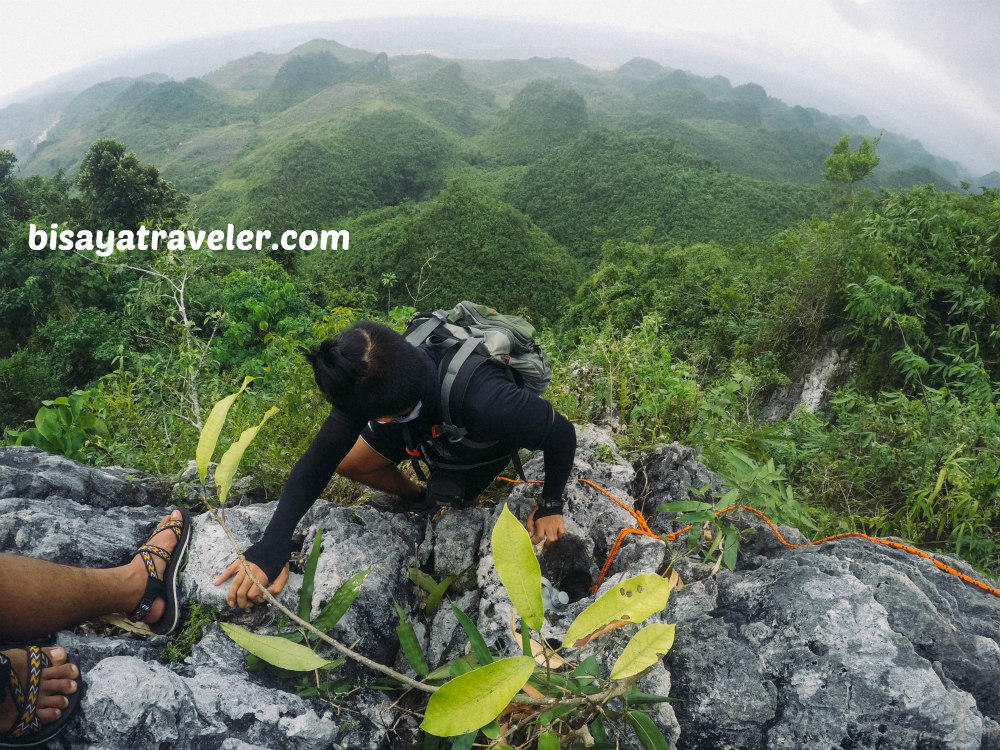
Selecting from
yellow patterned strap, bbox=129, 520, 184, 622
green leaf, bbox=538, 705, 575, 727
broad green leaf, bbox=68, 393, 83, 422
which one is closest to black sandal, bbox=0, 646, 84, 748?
yellow patterned strap, bbox=129, 520, 184, 622

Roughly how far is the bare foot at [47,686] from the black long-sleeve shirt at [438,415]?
0.47 metres

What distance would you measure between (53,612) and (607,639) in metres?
1.49

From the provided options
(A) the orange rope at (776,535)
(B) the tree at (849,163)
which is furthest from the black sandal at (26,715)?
(B) the tree at (849,163)

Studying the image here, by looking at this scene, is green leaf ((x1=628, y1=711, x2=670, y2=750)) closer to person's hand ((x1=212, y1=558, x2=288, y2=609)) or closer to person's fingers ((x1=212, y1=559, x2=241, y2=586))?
person's hand ((x1=212, y1=558, x2=288, y2=609))

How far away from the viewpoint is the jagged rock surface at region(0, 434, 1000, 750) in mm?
1263

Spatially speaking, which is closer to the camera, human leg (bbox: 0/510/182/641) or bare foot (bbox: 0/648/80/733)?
bare foot (bbox: 0/648/80/733)

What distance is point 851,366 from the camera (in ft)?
16.5

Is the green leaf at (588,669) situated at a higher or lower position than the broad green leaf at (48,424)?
higher

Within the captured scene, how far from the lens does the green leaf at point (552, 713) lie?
1052mm

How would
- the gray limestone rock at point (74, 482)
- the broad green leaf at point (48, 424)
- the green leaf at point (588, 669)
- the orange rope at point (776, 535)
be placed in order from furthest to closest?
the broad green leaf at point (48, 424)
the gray limestone rock at point (74, 482)
the orange rope at point (776, 535)
the green leaf at point (588, 669)

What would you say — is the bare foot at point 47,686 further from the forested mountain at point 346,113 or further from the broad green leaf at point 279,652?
the forested mountain at point 346,113

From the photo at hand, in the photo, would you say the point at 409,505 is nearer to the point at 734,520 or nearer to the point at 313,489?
the point at 313,489

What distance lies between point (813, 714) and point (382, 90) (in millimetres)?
82975

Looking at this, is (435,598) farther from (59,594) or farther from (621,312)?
(621,312)
